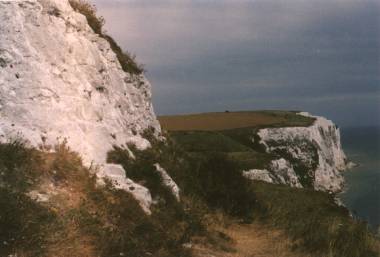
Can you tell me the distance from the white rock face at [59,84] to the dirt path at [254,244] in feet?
12.9

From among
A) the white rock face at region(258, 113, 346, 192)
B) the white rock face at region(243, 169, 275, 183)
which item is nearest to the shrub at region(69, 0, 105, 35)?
the white rock face at region(243, 169, 275, 183)

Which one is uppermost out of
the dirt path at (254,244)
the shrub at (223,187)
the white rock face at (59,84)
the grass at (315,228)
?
the white rock face at (59,84)

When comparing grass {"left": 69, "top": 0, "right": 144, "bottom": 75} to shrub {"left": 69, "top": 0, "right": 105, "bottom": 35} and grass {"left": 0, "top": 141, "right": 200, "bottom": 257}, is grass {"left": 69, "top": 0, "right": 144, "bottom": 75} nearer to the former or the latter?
shrub {"left": 69, "top": 0, "right": 105, "bottom": 35}

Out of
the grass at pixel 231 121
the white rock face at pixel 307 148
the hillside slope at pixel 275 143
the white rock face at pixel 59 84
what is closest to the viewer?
the white rock face at pixel 59 84

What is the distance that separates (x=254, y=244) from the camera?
1633 cm

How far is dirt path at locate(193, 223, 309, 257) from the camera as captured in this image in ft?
47.7

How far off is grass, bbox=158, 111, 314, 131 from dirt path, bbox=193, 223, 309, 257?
80.2 metres

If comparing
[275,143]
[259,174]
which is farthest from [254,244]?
[275,143]

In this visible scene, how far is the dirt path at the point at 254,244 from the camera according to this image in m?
14.6

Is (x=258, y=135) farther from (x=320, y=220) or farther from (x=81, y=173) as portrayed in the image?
(x=81, y=173)

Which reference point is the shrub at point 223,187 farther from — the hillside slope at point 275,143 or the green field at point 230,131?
the hillside slope at point 275,143

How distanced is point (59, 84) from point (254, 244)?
742cm

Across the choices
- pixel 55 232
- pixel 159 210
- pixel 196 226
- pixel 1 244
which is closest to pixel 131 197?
pixel 159 210

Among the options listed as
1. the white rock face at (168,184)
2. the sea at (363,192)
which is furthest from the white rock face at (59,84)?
the sea at (363,192)
